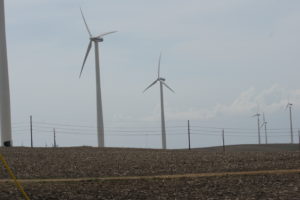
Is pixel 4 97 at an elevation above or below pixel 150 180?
above

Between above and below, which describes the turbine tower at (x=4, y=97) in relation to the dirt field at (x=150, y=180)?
above

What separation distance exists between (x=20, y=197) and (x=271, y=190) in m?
4.92

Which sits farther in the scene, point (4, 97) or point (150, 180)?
point (4, 97)

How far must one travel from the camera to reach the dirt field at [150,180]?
947 cm

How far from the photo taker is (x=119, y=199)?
9211 millimetres

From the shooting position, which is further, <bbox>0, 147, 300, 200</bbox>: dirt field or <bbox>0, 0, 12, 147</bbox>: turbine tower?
<bbox>0, 0, 12, 147</bbox>: turbine tower

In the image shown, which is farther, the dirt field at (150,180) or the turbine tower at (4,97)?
the turbine tower at (4,97)

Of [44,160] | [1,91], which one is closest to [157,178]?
[44,160]

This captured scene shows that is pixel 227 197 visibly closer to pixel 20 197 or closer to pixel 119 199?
pixel 119 199

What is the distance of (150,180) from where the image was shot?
36.0 ft

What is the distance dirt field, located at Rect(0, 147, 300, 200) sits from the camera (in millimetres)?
9469

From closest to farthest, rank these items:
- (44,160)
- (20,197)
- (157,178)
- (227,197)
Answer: (20,197), (227,197), (157,178), (44,160)

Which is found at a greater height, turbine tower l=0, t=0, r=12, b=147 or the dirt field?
turbine tower l=0, t=0, r=12, b=147

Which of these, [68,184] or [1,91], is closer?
[68,184]
